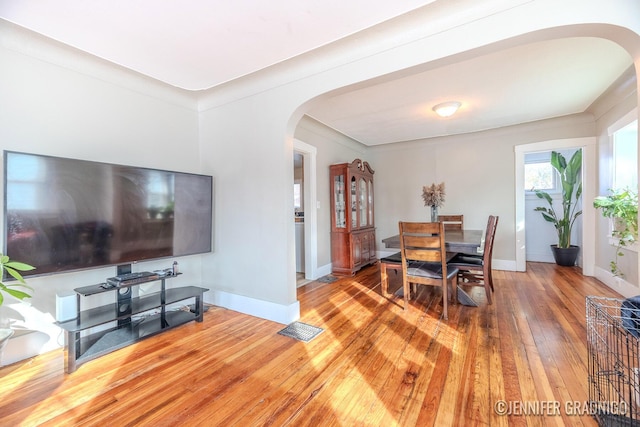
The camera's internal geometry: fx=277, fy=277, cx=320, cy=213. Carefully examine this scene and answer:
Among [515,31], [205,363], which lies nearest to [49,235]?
[205,363]

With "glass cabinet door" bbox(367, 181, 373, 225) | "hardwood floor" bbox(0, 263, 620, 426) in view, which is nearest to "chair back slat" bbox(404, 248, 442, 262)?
"hardwood floor" bbox(0, 263, 620, 426)

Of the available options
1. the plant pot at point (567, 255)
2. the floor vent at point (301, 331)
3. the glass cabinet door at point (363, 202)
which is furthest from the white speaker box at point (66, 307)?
the plant pot at point (567, 255)

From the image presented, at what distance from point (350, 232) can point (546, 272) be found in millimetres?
3306

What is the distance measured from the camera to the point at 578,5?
5.21 feet

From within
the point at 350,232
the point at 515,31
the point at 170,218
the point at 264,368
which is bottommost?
the point at 264,368

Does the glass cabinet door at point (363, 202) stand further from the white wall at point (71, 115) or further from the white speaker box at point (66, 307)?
the white speaker box at point (66, 307)

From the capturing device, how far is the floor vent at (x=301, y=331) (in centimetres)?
243

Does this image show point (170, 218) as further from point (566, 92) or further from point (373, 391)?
point (566, 92)

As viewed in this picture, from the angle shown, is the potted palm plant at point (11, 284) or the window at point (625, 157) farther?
the window at point (625, 157)

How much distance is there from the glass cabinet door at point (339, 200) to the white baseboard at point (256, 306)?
7.04 feet

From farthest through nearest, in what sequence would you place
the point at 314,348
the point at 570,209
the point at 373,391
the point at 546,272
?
1. the point at 570,209
2. the point at 546,272
3. the point at 314,348
4. the point at 373,391

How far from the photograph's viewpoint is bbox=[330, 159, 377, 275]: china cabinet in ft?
15.3

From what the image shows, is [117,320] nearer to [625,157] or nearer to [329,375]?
[329,375]

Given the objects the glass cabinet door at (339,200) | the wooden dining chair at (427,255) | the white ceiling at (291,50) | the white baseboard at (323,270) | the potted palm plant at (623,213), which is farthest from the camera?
the glass cabinet door at (339,200)
